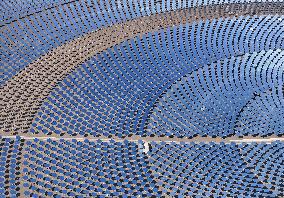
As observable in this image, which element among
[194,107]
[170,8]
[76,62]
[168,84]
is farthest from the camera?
[170,8]

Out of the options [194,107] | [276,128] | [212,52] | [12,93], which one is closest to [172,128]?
[194,107]

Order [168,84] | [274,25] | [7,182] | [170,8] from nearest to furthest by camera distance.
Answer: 1. [7,182]
2. [168,84]
3. [274,25]
4. [170,8]

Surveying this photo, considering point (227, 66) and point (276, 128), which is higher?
point (227, 66)

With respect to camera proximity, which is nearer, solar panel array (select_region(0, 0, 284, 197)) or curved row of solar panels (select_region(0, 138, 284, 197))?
curved row of solar panels (select_region(0, 138, 284, 197))

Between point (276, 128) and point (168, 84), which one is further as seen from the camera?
point (168, 84)

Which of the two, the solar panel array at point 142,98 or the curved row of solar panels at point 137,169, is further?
the solar panel array at point 142,98

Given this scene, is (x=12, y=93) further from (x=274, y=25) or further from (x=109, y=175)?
(x=274, y=25)

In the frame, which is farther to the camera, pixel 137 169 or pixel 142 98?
pixel 142 98

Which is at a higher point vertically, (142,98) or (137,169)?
(142,98)
